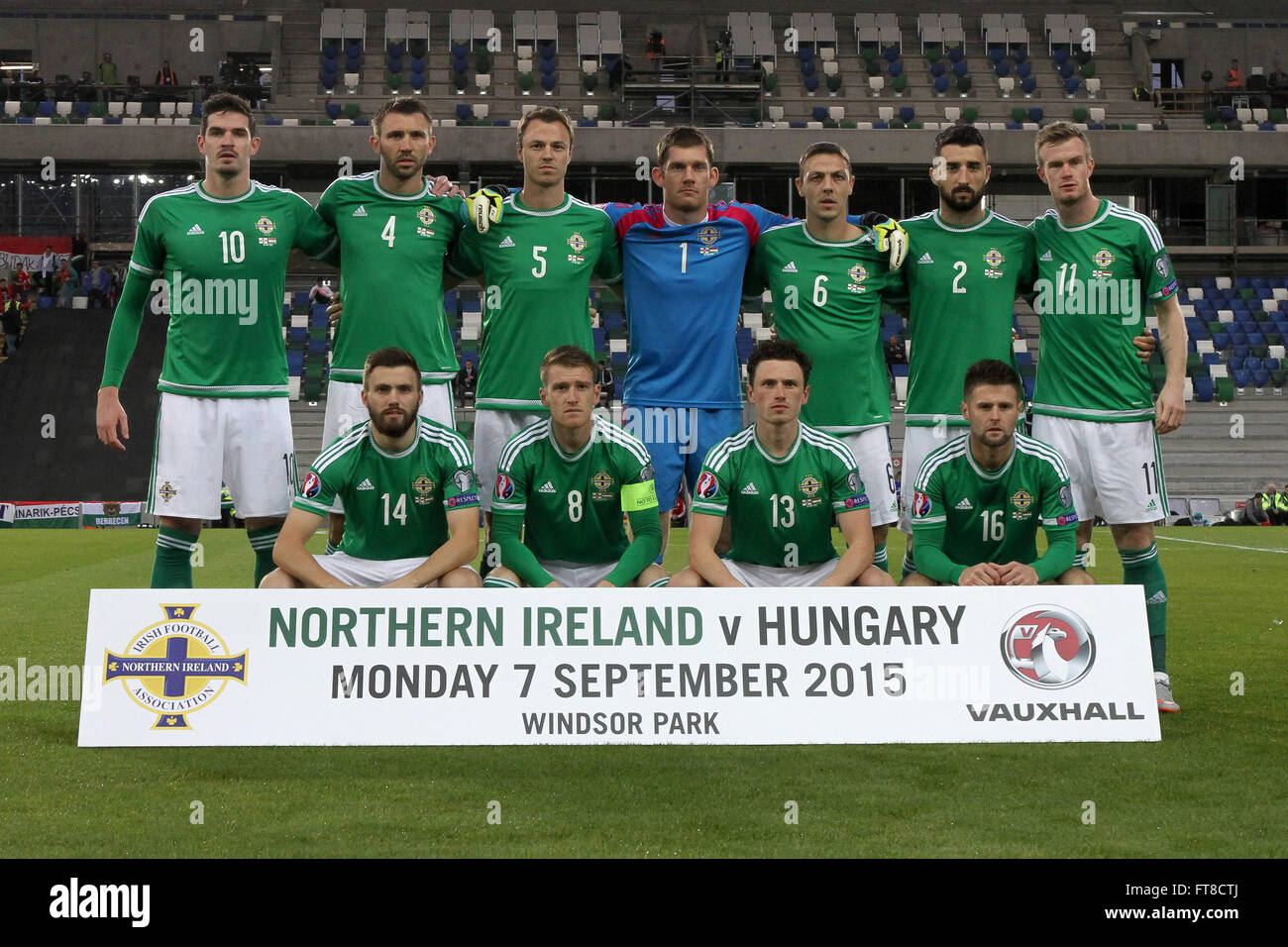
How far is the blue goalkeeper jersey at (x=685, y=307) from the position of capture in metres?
6.36

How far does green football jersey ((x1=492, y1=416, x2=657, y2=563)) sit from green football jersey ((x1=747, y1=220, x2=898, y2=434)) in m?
0.99

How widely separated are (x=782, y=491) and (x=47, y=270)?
30906 mm

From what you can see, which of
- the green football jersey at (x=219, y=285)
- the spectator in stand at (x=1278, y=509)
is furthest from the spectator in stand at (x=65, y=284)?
the green football jersey at (x=219, y=285)

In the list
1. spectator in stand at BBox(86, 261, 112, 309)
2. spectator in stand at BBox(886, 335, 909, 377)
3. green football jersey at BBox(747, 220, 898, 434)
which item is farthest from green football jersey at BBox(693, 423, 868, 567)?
spectator in stand at BBox(86, 261, 112, 309)

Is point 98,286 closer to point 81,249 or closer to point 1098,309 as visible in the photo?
point 81,249

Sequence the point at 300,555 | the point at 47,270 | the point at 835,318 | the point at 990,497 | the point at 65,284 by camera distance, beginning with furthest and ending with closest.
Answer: the point at 47,270
the point at 65,284
the point at 835,318
the point at 990,497
the point at 300,555

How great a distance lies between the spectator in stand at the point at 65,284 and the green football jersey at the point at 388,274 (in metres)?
27.3

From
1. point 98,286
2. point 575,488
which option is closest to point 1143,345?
point 575,488

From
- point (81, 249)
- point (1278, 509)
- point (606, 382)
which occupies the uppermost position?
point (81, 249)

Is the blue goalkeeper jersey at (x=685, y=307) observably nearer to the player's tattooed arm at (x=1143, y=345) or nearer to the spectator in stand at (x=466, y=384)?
the player's tattooed arm at (x=1143, y=345)

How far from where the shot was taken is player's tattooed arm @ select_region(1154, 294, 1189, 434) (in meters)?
6.00

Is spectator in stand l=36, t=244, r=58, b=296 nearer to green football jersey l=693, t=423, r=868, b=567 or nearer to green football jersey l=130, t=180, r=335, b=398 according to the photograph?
green football jersey l=130, t=180, r=335, b=398

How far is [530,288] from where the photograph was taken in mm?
6254

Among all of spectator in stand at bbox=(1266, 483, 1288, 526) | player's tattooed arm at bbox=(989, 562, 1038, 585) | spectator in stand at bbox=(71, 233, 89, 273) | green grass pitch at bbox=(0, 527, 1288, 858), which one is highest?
spectator in stand at bbox=(71, 233, 89, 273)
